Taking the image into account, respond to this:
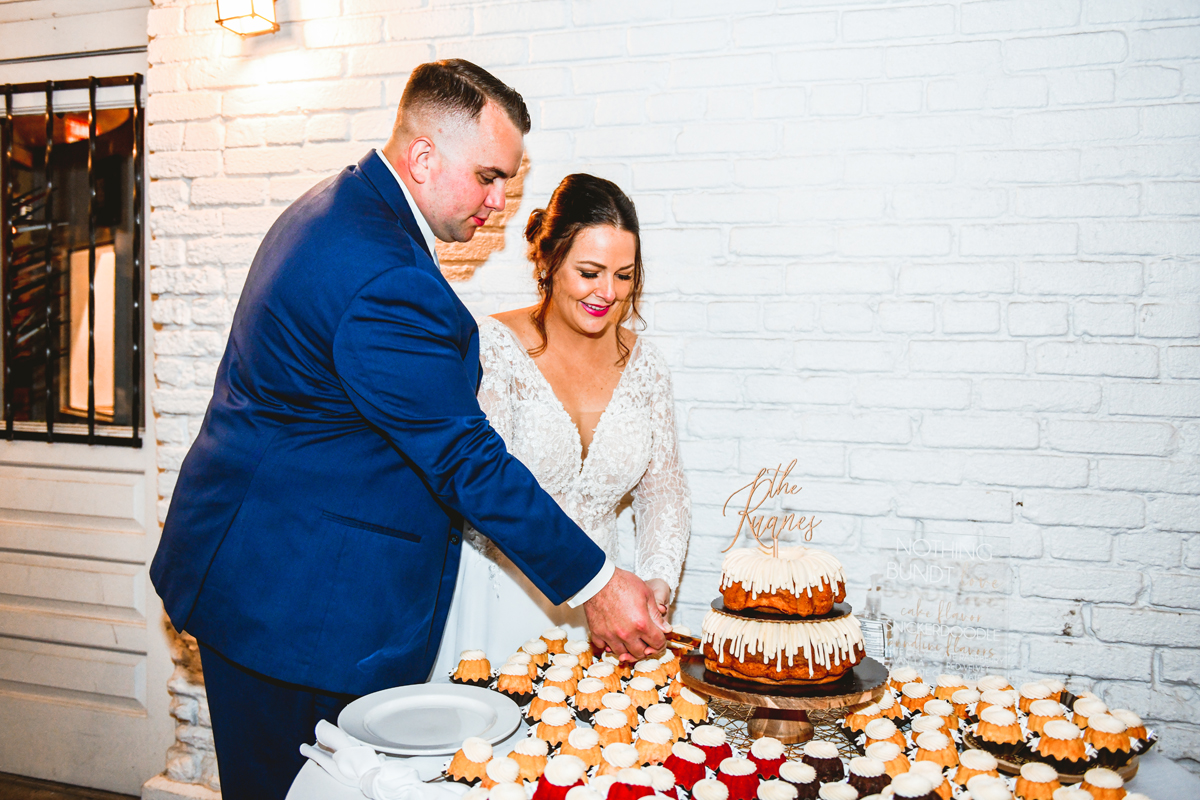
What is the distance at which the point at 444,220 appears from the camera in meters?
1.75

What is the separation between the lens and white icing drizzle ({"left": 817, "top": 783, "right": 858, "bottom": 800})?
1.11 m

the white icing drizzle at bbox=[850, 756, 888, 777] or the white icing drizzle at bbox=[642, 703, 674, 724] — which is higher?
the white icing drizzle at bbox=[850, 756, 888, 777]

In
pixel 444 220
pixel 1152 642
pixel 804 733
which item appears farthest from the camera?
pixel 1152 642

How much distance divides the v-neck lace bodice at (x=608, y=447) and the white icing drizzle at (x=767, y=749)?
0.86m

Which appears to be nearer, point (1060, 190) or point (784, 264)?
point (1060, 190)

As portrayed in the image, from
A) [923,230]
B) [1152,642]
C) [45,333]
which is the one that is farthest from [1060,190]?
[45,333]

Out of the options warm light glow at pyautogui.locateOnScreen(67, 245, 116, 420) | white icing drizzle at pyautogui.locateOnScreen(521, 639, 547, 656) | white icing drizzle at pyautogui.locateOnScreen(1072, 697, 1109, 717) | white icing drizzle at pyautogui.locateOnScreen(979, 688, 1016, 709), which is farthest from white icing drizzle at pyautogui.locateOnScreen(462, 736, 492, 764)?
warm light glow at pyautogui.locateOnScreen(67, 245, 116, 420)

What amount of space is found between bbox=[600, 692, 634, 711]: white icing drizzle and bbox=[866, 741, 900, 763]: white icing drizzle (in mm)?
400

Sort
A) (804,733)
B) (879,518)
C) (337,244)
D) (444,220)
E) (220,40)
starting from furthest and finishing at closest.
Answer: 1. (220,40)
2. (879,518)
3. (444,220)
4. (337,244)
5. (804,733)

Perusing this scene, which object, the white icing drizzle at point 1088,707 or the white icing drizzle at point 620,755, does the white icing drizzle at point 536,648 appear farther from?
the white icing drizzle at point 1088,707

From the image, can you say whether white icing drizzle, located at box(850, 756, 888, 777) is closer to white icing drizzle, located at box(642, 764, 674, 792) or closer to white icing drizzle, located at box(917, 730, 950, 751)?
white icing drizzle, located at box(917, 730, 950, 751)

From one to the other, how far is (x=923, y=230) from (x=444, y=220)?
1.39 metres

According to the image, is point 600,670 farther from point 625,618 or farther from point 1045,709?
point 1045,709

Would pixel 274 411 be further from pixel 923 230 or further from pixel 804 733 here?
pixel 923 230
